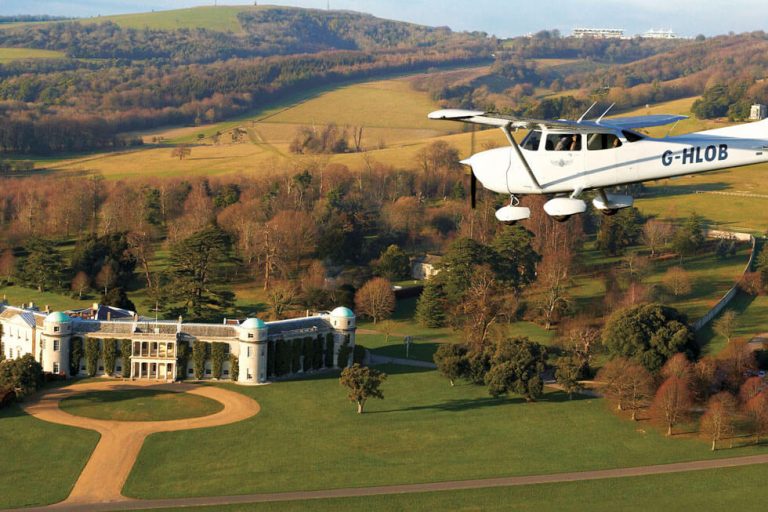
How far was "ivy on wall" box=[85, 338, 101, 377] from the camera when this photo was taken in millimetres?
120000

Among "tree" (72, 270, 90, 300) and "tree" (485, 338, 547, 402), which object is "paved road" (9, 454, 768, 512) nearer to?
"tree" (485, 338, 547, 402)

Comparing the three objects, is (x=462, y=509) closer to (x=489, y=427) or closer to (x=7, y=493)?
(x=489, y=427)

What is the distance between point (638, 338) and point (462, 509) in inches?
1449

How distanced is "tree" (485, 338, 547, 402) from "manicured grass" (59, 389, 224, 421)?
27299 mm

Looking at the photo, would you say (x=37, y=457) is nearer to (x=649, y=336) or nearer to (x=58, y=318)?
(x=58, y=318)

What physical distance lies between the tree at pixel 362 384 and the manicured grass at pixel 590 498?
20239 mm

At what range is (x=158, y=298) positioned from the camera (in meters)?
138

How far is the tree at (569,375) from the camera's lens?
113 m

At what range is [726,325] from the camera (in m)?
129

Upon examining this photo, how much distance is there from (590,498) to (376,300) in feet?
179

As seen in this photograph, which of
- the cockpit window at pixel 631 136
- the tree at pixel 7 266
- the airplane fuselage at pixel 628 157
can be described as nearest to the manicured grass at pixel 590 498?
the airplane fuselage at pixel 628 157

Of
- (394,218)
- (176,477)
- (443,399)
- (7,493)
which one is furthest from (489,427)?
(394,218)

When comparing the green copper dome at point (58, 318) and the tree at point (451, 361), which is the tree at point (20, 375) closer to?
the green copper dome at point (58, 318)

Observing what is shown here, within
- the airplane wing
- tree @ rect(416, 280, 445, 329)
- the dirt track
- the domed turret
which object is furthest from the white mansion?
the airplane wing
